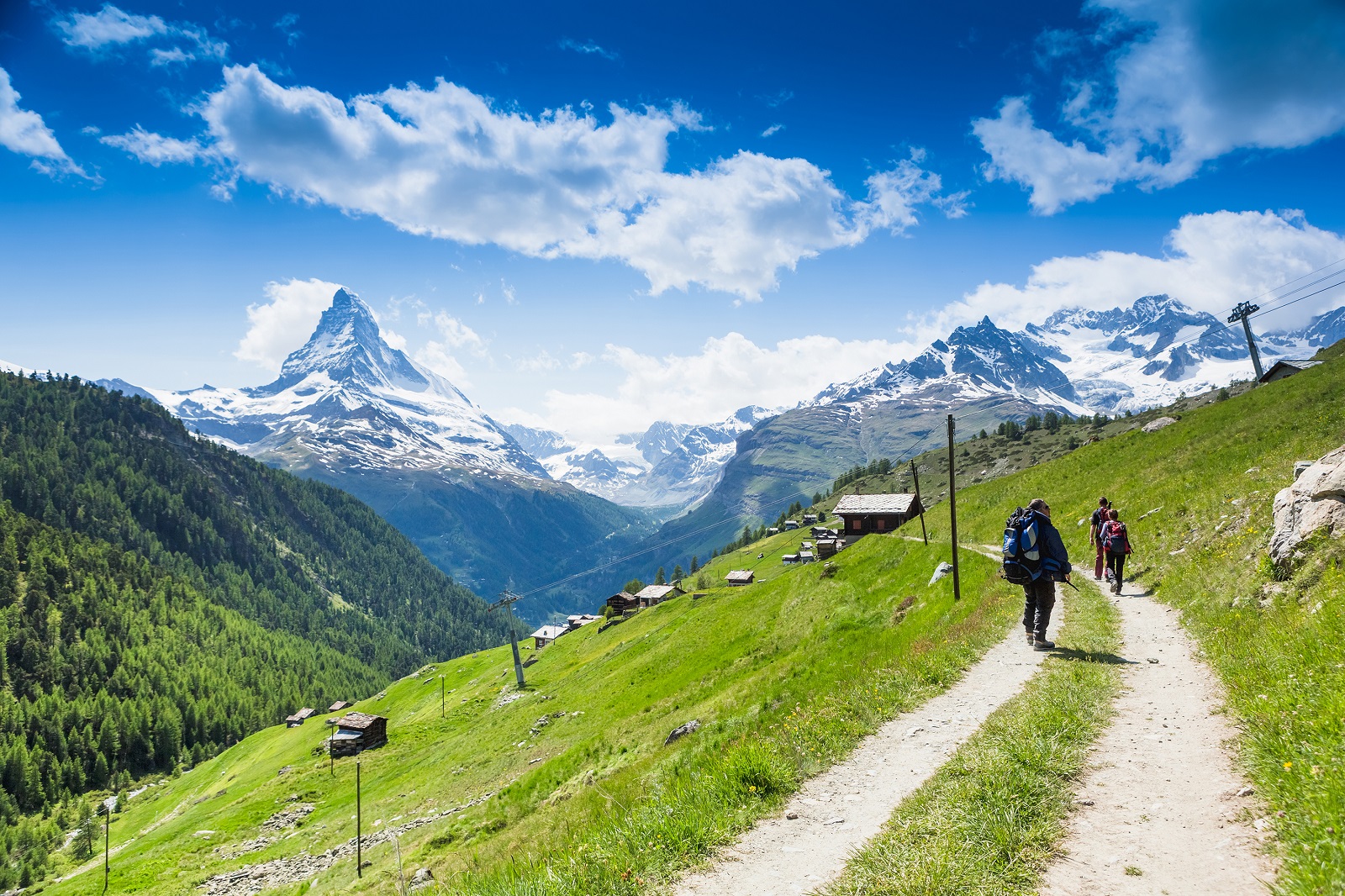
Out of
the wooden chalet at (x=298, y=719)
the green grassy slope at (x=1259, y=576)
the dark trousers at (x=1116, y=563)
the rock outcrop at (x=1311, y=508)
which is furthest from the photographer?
the wooden chalet at (x=298, y=719)

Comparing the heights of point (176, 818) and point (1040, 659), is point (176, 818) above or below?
below

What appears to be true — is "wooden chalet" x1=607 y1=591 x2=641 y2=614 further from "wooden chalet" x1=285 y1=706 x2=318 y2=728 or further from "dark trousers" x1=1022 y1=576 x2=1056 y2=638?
"dark trousers" x1=1022 y1=576 x2=1056 y2=638

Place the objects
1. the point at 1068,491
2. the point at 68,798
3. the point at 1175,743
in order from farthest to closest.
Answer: the point at 68,798 < the point at 1068,491 < the point at 1175,743

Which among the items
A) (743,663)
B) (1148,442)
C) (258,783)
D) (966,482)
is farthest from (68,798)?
(966,482)

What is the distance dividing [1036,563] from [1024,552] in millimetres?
415

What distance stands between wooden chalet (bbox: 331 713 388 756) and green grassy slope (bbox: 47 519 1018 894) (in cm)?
405

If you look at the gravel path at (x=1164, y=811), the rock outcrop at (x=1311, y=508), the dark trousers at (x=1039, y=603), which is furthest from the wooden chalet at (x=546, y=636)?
the gravel path at (x=1164, y=811)

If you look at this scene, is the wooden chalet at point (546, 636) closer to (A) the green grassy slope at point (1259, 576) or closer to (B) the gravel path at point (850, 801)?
(A) the green grassy slope at point (1259, 576)

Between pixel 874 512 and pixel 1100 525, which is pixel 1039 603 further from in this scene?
pixel 874 512

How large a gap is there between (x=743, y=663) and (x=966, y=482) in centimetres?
17601

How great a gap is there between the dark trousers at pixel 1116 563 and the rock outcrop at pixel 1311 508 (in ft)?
21.4

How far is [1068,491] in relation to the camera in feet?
154

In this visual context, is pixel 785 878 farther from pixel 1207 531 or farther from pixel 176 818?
pixel 176 818

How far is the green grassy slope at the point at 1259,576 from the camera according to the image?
250 inches
